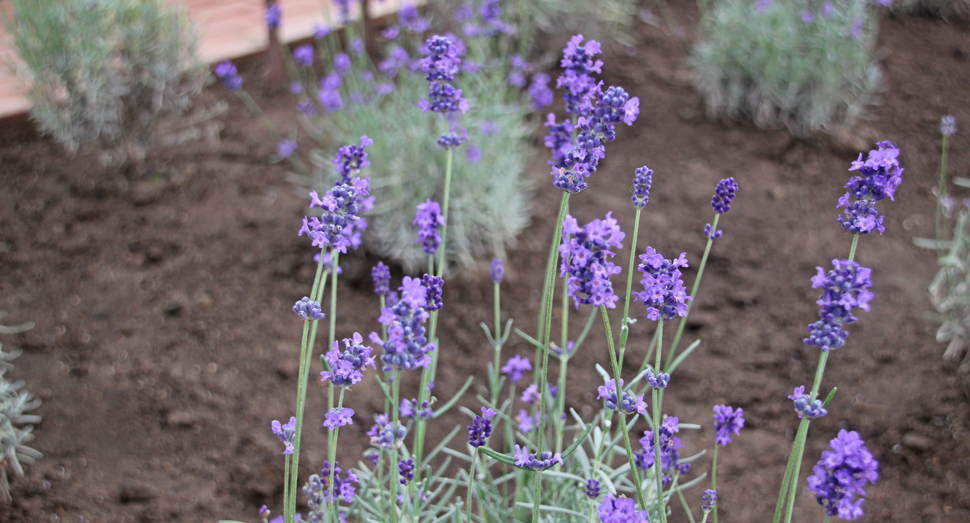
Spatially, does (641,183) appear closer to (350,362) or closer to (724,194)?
(724,194)

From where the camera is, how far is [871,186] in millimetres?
1192

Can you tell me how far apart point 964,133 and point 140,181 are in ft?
12.7

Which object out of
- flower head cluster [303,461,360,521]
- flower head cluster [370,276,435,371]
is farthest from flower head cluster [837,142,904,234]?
flower head cluster [303,461,360,521]

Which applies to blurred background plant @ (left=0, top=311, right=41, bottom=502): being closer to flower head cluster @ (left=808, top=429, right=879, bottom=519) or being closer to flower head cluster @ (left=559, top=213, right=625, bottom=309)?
Answer: flower head cluster @ (left=559, top=213, right=625, bottom=309)

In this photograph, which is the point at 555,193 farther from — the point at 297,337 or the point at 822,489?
the point at 822,489

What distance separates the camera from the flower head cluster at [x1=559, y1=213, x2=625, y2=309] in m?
1.17

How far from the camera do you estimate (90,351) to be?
2.54 metres

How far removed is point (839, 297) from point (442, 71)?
88 cm

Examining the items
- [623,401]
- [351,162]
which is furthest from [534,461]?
[351,162]

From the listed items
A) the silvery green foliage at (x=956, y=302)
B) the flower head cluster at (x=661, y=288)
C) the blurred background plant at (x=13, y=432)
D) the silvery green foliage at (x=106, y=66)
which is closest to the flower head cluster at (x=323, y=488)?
the flower head cluster at (x=661, y=288)

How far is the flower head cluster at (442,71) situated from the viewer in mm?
1559

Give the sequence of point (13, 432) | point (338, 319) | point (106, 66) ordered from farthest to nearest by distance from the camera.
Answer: point (106, 66) → point (338, 319) → point (13, 432)

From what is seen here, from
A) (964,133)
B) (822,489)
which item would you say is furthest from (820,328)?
(964,133)

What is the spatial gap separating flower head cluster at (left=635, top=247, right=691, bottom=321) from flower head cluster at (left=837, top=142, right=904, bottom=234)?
28cm
